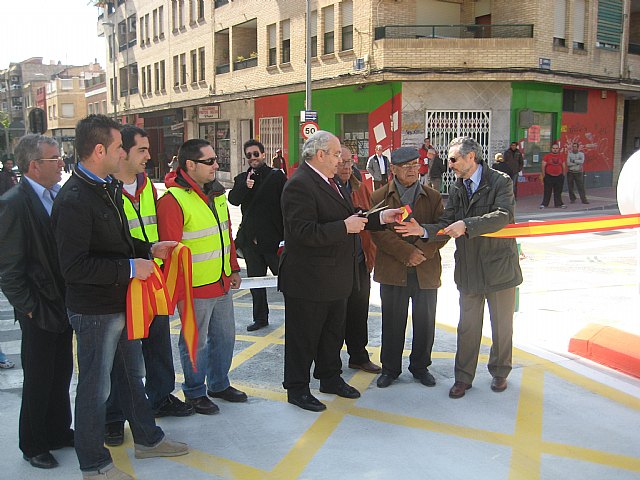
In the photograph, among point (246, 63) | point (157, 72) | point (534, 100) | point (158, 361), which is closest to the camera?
point (158, 361)

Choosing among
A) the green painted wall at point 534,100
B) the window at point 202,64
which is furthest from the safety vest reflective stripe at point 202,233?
the window at point 202,64

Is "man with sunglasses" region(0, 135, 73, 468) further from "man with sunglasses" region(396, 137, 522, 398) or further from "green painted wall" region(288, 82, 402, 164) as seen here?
"green painted wall" region(288, 82, 402, 164)

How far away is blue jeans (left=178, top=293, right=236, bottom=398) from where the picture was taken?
176 inches

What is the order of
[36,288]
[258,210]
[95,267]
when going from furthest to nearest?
[258,210] → [36,288] → [95,267]

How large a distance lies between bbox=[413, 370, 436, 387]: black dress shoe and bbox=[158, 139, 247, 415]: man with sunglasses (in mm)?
1399

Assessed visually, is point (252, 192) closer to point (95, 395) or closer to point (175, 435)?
point (175, 435)

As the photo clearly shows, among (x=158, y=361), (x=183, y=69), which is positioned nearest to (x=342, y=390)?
(x=158, y=361)

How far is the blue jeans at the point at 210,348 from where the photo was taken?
4469 millimetres

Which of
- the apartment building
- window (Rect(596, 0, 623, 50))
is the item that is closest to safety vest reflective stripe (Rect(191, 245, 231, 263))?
the apartment building

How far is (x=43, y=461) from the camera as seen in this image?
3.71m

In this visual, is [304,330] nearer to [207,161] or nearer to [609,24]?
[207,161]

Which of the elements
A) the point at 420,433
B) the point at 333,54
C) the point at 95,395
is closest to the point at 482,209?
the point at 420,433

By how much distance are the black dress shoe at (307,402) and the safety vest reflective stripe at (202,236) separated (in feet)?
3.40

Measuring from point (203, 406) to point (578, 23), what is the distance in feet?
73.5
